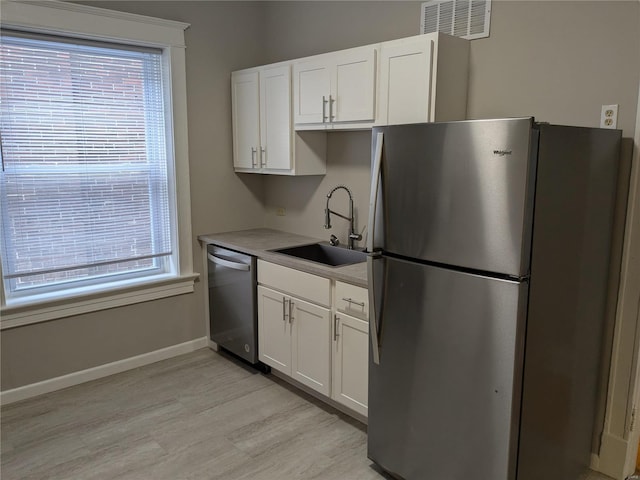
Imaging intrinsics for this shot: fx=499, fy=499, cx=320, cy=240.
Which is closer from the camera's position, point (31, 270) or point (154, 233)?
point (31, 270)

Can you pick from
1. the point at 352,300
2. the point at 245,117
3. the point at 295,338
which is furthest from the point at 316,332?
the point at 245,117

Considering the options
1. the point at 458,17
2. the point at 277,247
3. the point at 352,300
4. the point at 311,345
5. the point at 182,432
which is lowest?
the point at 182,432

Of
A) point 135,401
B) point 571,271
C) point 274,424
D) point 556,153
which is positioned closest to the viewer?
point 556,153

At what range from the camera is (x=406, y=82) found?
8.25 ft

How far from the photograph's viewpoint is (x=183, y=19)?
3.46 metres

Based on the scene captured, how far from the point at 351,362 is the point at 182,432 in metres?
1.02

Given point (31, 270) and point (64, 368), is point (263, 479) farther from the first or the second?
point (31, 270)

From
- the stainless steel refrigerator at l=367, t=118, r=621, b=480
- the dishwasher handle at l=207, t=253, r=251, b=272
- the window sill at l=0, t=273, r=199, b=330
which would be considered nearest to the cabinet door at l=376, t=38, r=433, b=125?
the stainless steel refrigerator at l=367, t=118, r=621, b=480

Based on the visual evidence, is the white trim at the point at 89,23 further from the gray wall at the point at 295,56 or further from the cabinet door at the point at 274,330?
the cabinet door at the point at 274,330

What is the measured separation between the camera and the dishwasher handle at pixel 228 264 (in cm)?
332

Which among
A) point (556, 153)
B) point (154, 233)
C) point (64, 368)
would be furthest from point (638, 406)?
point (64, 368)

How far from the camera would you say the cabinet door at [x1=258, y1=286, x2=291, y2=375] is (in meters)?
3.11

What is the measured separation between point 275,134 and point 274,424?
1.87 meters

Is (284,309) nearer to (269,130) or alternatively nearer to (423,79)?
(269,130)
